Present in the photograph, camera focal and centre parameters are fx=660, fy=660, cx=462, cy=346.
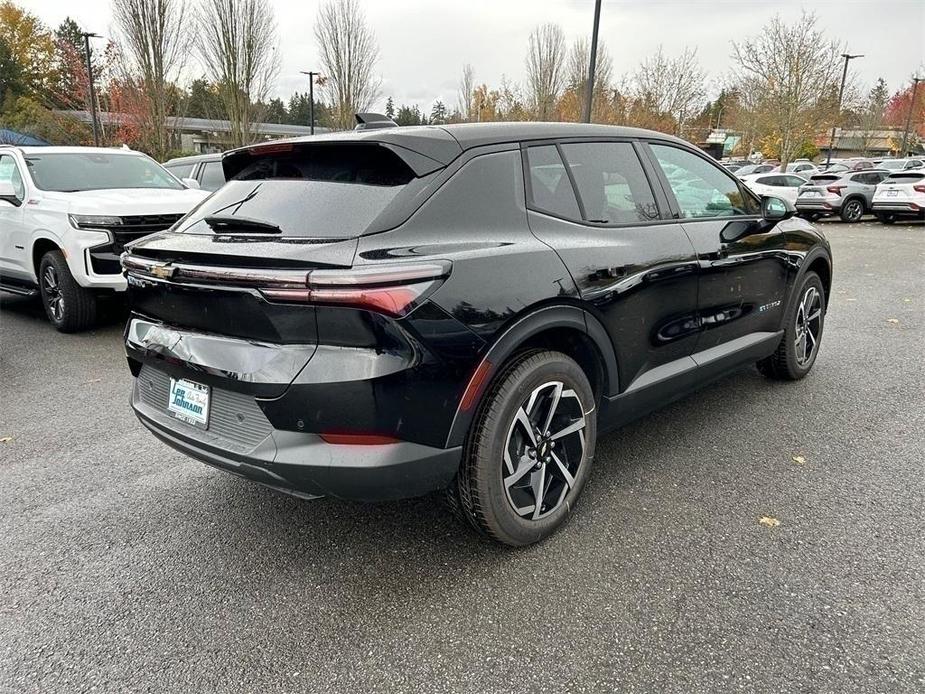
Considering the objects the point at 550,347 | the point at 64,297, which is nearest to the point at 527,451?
the point at 550,347

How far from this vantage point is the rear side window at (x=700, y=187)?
11.5ft

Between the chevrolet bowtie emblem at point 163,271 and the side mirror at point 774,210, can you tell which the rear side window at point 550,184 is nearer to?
the chevrolet bowtie emblem at point 163,271

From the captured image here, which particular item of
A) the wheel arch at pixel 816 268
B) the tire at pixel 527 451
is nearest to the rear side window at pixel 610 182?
the tire at pixel 527 451

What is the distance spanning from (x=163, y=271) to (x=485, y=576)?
1.69 meters

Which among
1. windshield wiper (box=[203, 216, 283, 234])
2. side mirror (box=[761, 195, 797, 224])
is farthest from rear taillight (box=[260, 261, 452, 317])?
side mirror (box=[761, 195, 797, 224])

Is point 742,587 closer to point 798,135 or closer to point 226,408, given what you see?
point 226,408

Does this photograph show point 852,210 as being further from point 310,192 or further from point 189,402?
point 189,402

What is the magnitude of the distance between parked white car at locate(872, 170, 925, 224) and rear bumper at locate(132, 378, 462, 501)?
62.8 feet

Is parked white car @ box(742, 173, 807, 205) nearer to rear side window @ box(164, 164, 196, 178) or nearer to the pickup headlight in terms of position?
rear side window @ box(164, 164, 196, 178)

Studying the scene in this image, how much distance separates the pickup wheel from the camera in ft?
62.1

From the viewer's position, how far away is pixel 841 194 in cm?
1877

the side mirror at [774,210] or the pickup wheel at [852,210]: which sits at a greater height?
the side mirror at [774,210]

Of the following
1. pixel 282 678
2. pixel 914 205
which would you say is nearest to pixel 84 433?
pixel 282 678

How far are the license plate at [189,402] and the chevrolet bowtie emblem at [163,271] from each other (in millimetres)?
401
